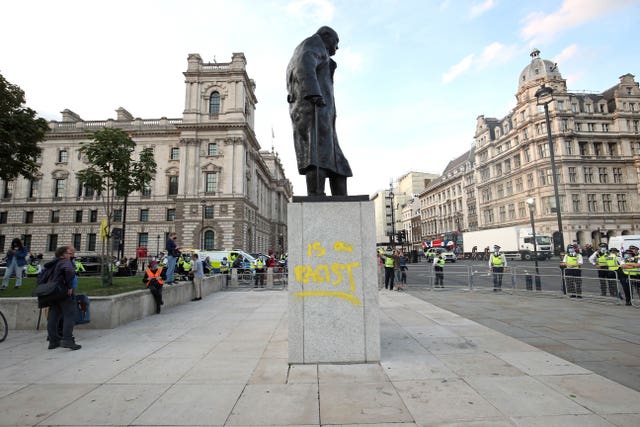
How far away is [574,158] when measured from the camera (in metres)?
52.7

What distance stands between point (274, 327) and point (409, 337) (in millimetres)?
2920

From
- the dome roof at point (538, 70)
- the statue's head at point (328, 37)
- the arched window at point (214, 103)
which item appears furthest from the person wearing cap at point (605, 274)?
the dome roof at point (538, 70)

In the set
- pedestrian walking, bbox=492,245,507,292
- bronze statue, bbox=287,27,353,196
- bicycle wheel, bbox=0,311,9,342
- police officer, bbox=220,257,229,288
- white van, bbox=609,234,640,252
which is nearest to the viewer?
bronze statue, bbox=287,27,353,196

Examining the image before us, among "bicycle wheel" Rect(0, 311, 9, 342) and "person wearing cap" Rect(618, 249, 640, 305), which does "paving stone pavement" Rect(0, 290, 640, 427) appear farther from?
"person wearing cap" Rect(618, 249, 640, 305)

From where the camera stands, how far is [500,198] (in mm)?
62781

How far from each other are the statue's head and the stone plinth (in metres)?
2.79

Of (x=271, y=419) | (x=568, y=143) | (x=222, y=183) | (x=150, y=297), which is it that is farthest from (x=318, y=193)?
(x=568, y=143)

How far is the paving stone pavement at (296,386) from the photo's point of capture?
9.78ft

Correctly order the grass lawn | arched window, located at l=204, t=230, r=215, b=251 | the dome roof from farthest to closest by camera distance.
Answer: the dome roof → arched window, located at l=204, t=230, r=215, b=251 → the grass lawn

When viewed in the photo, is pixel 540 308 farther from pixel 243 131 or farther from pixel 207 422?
pixel 243 131

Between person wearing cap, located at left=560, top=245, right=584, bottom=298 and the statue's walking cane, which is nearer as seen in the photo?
the statue's walking cane

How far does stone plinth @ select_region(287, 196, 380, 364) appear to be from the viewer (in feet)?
14.8

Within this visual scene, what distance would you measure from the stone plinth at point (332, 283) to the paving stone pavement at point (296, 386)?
267mm

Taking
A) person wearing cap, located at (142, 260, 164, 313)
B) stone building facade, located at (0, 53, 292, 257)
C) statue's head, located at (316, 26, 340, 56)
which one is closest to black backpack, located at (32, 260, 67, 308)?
person wearing cap, located at (142, 260, 164, 313)
